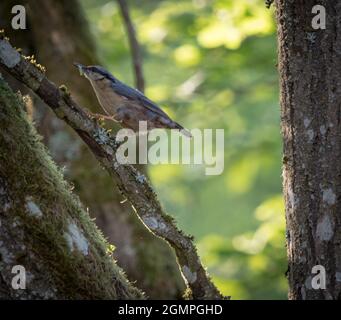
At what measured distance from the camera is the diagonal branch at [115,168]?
311cm

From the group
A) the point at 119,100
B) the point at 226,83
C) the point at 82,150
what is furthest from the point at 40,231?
the point at 226,83

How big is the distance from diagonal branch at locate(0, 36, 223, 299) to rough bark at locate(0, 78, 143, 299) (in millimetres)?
139

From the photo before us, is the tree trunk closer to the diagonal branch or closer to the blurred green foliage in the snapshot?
the diagonal branch

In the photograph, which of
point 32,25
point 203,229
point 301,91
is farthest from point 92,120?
point 203,229

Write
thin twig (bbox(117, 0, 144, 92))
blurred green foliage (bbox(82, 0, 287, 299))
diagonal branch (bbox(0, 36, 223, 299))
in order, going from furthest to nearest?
blurred green foliage (bbox(82, 0, 287, 299)), thin twig (bbox(117, 0, 144, 92)), diagonal branch (bbox(0, 36, 223, 299))

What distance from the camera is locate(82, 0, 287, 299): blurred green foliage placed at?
697cm

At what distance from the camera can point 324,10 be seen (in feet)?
10.4

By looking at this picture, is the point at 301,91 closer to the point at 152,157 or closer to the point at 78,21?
the point at 78,21

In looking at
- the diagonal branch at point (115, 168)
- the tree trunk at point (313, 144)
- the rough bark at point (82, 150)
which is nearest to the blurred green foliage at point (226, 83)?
the rough bark at point (82, 150)

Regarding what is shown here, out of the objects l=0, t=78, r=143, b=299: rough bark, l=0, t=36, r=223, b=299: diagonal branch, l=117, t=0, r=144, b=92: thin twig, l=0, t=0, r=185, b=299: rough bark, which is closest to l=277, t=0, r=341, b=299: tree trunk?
l=0, t=36, r=223, b=299: diagonal branch

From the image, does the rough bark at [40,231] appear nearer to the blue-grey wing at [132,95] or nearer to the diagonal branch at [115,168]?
the diagonal branch at [115,168]

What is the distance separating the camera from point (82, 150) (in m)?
5.91

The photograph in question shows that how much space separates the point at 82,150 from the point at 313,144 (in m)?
3.10

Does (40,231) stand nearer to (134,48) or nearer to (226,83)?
(134,48)
